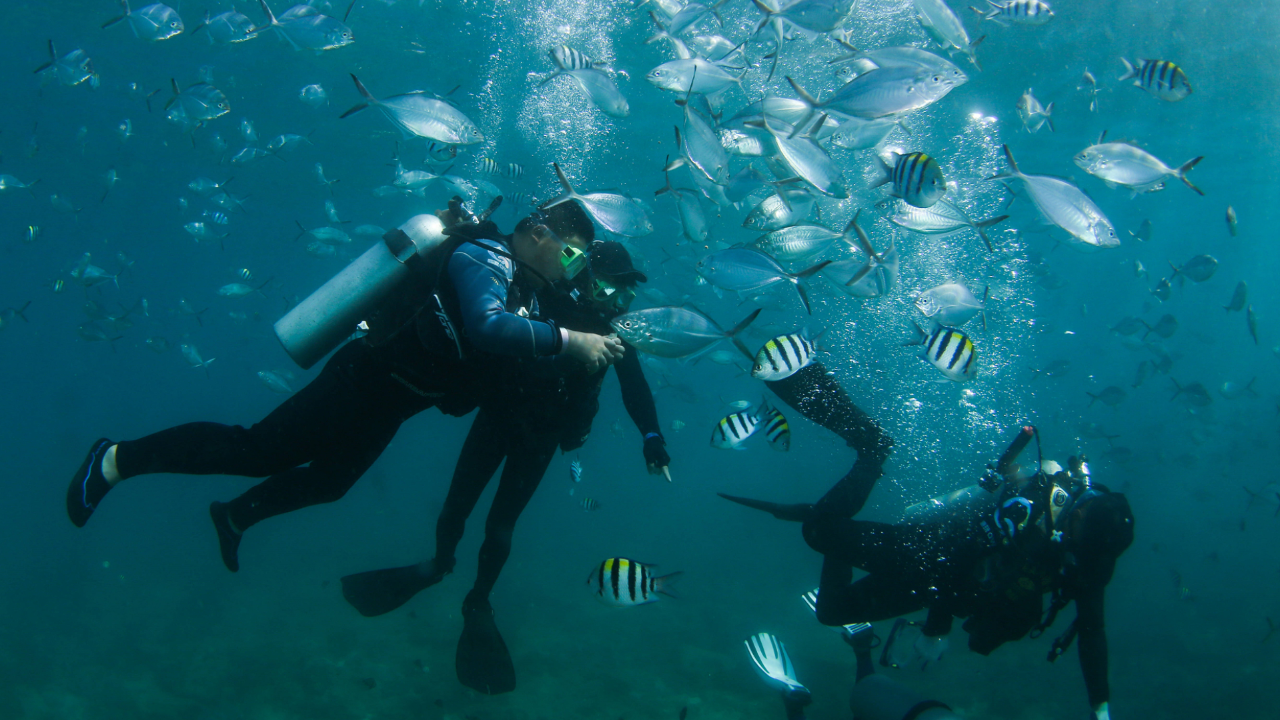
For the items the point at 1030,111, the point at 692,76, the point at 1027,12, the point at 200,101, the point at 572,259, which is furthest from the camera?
the point at 200,101

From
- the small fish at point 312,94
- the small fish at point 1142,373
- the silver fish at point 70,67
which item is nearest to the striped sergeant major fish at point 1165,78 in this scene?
the small fish at point 1142,373

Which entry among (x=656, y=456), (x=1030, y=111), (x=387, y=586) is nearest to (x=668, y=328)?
(x=656, y=456)

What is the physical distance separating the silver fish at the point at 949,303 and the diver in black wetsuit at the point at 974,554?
1.36m

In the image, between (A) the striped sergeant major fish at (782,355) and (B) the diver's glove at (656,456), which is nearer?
(A) the striped sergeant major fish at (782,355)

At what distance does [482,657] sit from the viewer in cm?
423

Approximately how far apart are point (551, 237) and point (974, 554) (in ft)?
13.0

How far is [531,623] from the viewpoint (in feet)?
36.0

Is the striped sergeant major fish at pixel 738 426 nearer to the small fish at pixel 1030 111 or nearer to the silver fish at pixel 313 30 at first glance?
the small fish at pixel 1030 111

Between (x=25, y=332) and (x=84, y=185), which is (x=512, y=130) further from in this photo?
(x=25, y=332)

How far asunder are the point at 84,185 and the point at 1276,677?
4446 centimetres

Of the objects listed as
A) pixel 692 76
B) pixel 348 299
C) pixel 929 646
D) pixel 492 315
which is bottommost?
pixel 929 646

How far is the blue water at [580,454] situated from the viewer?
27.4 feet

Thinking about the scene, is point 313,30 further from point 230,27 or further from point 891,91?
point 891,91

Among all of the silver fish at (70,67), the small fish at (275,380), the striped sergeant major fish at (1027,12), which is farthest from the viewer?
the small fish at (275,380)
